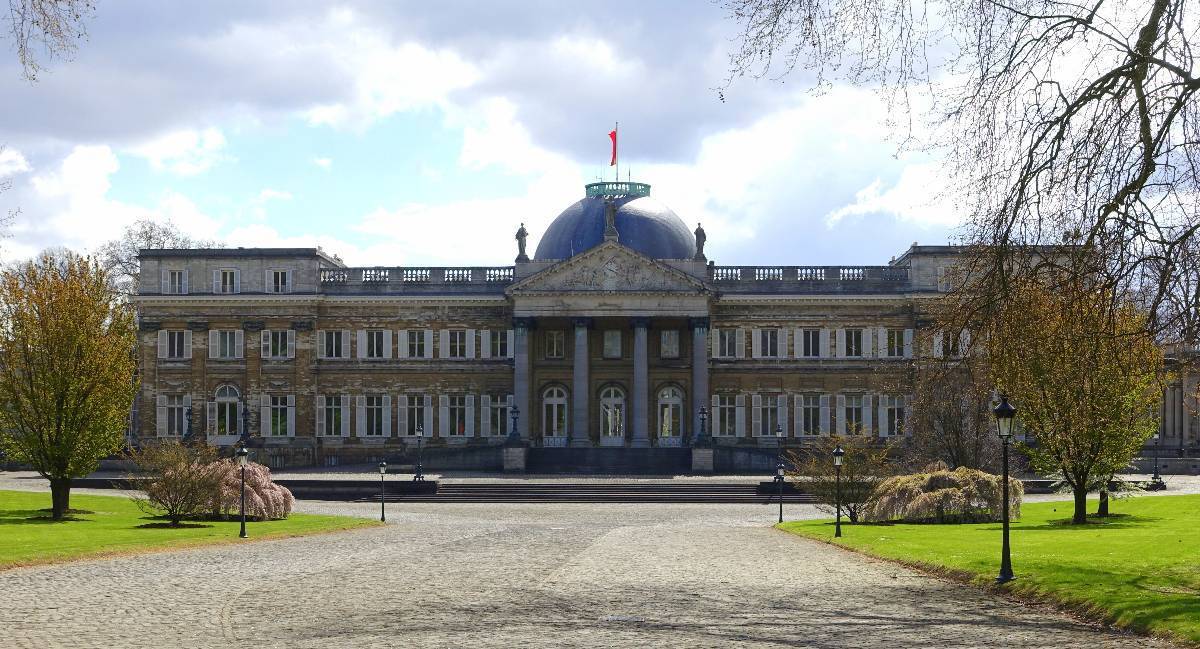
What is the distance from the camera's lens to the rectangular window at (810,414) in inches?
2997

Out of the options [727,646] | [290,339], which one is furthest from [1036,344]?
[290,339]

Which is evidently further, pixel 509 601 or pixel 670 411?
pixel 670 411

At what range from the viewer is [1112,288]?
1767 centimetres

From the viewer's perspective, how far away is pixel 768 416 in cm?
7638

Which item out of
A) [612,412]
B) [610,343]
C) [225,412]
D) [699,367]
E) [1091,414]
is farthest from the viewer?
[225,412]

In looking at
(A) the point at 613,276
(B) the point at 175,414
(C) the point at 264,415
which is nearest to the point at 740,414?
(A) the point at 613,276

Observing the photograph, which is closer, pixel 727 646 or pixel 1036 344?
pixel 727 646

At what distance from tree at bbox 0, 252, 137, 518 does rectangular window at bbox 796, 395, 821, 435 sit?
41.6m

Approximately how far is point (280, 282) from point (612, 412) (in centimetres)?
1932

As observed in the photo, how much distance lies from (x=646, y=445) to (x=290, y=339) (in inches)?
812

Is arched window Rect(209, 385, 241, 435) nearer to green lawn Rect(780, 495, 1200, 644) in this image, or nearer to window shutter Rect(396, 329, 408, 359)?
window shutter Rect(396, 329, 408, 359)

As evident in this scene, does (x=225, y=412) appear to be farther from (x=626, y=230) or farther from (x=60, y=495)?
(x=60, y=495)

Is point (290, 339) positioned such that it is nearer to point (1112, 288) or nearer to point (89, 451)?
point (89, 451)

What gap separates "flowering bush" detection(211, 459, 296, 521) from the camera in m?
40.5
